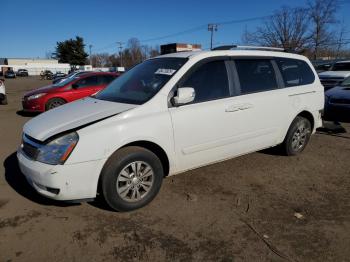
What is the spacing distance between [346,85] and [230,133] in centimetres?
660

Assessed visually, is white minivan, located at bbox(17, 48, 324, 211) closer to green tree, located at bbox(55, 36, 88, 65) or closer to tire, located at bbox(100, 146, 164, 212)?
tire, located at bbox(100, 146, 164, 212)

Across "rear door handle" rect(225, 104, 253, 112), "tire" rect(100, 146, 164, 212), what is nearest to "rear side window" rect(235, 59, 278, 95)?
"rear door handle" rect(225, 104, 253, 112)

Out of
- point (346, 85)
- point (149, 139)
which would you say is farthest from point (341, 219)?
point (346, 85)

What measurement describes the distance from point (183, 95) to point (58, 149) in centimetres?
147

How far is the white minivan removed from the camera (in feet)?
10.6

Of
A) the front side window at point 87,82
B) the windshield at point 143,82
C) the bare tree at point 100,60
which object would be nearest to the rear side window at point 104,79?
the front side window at point 87,82

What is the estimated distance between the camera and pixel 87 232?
3.19 metres

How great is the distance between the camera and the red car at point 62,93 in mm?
9930

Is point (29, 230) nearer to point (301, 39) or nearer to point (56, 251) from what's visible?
point (56, 251)

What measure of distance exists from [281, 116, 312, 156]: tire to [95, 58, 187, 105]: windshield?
2.34 metres

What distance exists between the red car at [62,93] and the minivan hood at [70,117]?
6260mm

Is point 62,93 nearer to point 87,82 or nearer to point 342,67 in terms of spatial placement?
Answer: point 87,82

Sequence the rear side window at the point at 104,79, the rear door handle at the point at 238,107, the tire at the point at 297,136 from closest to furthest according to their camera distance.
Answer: the rear door handle at the point at 238,107 < the tire at the point at 297,136 < the rear side window at the point at 104,79

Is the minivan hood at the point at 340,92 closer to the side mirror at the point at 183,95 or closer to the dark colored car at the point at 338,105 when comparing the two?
the dark colored car at the point at 338,105
